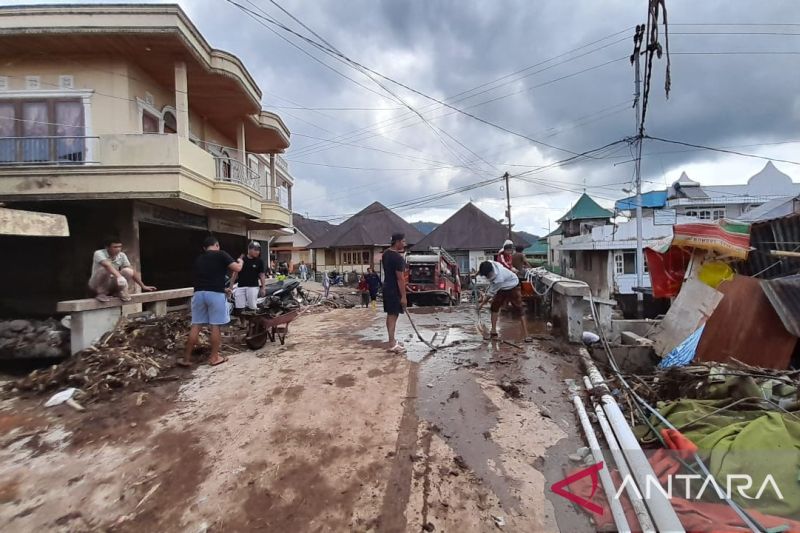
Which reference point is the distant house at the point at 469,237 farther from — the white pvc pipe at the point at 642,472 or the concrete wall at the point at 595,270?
the white pvc pipe at the point at 642,472

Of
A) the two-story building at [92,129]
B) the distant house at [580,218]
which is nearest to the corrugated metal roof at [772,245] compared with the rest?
the two-story building at [92,129]

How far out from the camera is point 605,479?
8.17ft

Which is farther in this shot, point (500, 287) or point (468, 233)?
point (468, 233)

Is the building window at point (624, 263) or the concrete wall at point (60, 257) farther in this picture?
the building window at point (624, 263)

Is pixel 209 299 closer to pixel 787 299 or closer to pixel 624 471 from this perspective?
pixel 624 471

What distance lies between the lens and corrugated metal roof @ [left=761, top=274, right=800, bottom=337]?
16.6 ft

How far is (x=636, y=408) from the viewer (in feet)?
12.1

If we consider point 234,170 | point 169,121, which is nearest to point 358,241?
point 234,170

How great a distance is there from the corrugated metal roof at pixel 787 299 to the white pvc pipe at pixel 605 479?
3.68 metres

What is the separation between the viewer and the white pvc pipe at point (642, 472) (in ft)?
6.52

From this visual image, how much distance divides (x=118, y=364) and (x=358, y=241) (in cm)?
2726

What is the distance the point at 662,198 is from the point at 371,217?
75.3 ft

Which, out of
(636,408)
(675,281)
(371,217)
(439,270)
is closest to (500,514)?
(636,408)

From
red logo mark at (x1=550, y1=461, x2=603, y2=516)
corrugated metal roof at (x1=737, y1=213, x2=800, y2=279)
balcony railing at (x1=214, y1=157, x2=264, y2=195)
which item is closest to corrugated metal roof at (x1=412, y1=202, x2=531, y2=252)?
balcony railing at (x1=214, y1=157, x2=264, y2=195)
